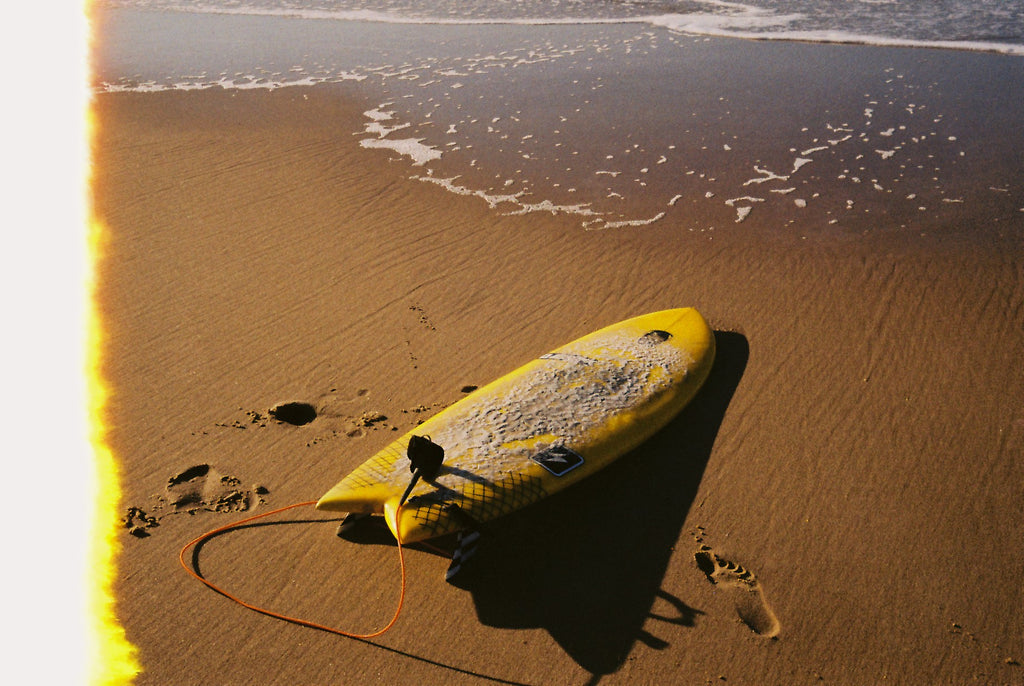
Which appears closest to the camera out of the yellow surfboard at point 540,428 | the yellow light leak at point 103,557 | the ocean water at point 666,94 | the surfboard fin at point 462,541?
the yellow light leak at point 103,557

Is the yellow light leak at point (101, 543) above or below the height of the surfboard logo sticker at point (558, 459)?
below

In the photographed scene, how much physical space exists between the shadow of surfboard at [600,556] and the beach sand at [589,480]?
0.05 feet

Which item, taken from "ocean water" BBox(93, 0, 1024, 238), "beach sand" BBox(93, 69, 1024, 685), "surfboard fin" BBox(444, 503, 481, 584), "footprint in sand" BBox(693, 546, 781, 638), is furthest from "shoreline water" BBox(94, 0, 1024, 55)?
"surfboard fin" BBox(444, 503, 481, 584)

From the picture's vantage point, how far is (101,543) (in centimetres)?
434

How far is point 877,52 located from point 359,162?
948cm

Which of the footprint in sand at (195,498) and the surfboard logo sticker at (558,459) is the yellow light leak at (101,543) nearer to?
the footprint in sand at (195,498)

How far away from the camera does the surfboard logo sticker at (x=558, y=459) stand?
4.39 meters

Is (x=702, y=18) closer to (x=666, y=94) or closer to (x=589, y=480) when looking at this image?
(x=666, y=94)

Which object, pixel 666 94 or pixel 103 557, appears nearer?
pixel 103 557

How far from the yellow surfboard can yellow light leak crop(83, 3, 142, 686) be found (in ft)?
4.01

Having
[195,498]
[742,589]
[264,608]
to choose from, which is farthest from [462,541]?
[195,498]

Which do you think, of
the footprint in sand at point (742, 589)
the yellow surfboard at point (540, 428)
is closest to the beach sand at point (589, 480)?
the footprint in sand at point (742, 589)

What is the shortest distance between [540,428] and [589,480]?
0.45 meters

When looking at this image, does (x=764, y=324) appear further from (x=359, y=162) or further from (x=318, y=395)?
(x=359, y=162)
